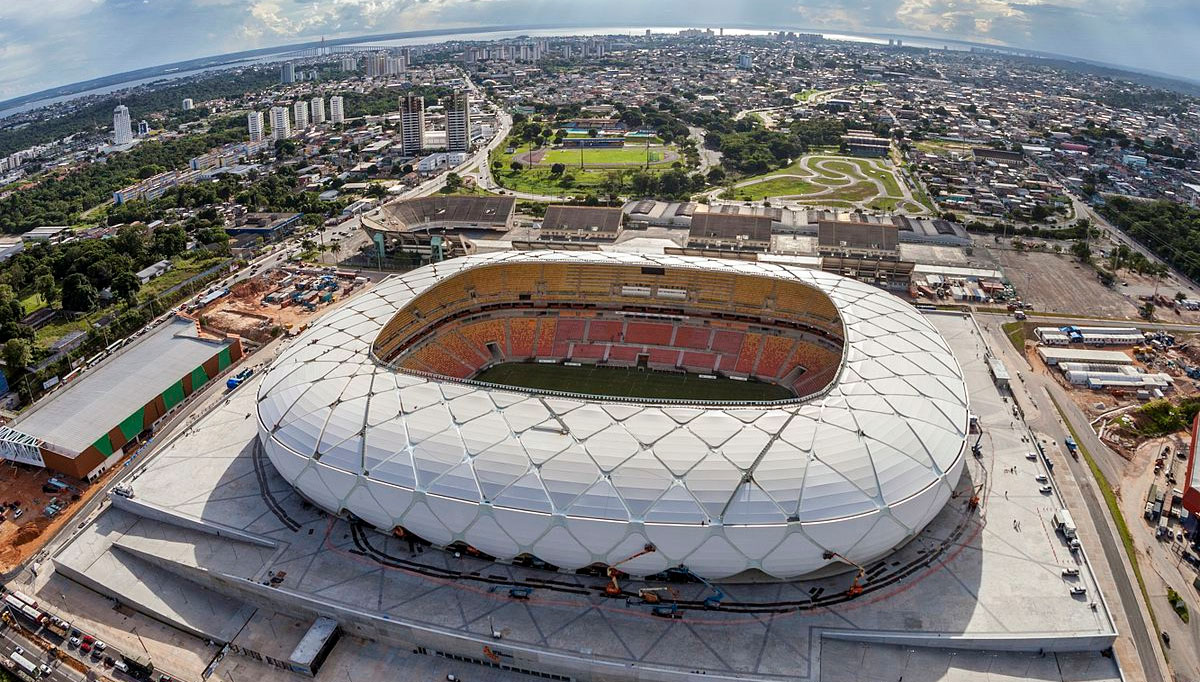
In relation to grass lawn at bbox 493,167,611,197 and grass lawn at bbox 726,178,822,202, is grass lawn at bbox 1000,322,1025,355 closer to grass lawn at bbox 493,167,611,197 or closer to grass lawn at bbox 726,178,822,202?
grass lawn at bbox 726,178,822,202

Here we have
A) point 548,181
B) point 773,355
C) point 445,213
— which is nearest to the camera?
point 773,355

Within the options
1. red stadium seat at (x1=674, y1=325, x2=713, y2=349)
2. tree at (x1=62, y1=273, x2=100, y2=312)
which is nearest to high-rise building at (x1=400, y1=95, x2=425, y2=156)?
tree at (x1=62, y1=273, x2=100, y2=312)

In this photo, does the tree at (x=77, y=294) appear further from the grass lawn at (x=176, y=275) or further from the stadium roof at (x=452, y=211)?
the stadium roof at (x=452, y=211)

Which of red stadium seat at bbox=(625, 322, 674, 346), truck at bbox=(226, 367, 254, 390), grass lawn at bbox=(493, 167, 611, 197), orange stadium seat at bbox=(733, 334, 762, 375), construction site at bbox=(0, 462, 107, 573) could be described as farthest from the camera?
grass lawn at bbox=(493, 167, 611, 197)

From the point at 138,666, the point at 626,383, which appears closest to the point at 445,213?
the point at 626,383

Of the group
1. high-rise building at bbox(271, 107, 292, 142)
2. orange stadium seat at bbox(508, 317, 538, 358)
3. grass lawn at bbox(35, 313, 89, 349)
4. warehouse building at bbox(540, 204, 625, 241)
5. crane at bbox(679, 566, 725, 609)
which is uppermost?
high-rise building at bbox(271, 107, 292, 142)

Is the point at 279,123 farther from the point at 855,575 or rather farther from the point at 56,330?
the point at 855,575

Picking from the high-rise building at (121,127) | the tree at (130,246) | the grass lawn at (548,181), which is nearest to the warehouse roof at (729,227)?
the grass lawn at (548,181)
